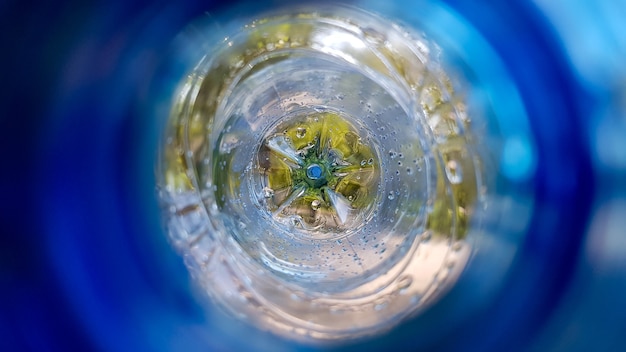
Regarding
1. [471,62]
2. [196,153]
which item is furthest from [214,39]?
[471,62]

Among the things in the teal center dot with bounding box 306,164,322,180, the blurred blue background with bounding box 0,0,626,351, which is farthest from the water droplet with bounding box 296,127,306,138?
the blurred blue background with bounding box 0,0,626,351

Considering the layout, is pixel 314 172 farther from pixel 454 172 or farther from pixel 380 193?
pixel 454 172

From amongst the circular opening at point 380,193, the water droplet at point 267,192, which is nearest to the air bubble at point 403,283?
the circular opening at point 380,193

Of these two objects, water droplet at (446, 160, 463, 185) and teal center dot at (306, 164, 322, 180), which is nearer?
water droplet at (446, 160, 463, 185)

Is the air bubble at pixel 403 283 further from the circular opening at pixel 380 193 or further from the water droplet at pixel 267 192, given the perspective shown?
the water droplet at pixel 267 192

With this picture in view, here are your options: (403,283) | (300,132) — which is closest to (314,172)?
(300,132)

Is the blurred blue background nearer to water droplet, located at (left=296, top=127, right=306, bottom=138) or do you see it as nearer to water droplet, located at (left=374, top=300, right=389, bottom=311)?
water droplet, located at (left=374, top=300, right=389, bottom=311)
